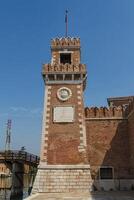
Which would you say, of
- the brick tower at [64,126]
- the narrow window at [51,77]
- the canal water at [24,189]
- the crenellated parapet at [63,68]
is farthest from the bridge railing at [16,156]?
the crenellated parapet at [63,68]

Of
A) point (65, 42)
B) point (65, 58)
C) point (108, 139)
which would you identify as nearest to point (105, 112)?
point (108, 139)

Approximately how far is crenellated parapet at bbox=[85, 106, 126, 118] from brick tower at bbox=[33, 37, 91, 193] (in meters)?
1.90

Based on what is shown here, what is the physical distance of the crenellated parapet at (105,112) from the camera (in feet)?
81.2

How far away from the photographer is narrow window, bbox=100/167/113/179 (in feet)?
74.9

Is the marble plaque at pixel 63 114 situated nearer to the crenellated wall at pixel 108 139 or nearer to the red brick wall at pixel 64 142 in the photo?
the red brick wall at pixel 64 142

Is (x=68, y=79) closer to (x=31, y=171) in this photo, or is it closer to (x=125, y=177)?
(x=125, y=177)

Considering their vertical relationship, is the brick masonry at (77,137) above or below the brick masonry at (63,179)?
above

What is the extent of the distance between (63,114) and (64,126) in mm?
964

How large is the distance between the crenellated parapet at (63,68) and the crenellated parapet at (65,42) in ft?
7.45

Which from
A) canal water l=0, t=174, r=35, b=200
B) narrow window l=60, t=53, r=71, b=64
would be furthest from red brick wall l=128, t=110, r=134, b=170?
canal water l=0, t=174, r=35, b=200

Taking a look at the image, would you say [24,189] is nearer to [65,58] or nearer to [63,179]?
[63,179]

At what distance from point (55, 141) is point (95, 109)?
16.6 ft

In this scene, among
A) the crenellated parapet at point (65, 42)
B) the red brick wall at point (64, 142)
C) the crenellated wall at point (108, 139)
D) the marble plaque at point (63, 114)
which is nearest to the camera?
the red brick wall at point (64, 142)

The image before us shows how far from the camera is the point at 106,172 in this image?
2305 cm
